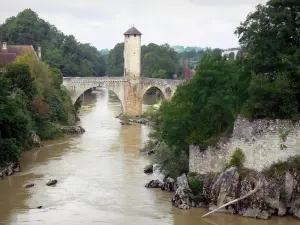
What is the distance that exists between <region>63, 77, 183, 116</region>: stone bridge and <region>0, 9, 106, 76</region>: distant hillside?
14537 mm

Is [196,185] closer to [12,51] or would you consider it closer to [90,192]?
[90,192]

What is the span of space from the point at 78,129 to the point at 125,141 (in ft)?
19.0

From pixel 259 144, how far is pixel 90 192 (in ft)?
31.5

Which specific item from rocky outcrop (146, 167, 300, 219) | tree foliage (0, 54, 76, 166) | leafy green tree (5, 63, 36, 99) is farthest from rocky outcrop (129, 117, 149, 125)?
rocky outcrop (146, 167, 300, 219)

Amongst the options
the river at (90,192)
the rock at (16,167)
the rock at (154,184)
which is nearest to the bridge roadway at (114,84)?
the river at (90,192)

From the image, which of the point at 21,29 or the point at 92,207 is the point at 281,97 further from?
the point at 21,29

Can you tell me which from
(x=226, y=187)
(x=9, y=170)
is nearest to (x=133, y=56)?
(x=9, y=170)

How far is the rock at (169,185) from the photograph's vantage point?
30.2 m

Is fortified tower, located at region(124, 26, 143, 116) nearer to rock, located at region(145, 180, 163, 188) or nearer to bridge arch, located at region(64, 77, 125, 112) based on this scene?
bridge arch, located at region(64, 77, 125, 112)

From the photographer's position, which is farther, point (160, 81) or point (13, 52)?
point (160, 81)

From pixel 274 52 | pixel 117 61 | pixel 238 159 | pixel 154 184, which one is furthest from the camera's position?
pixel 117 61

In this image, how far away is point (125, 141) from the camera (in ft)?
159

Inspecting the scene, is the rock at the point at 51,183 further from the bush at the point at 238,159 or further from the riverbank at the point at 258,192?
the bush at the point at 238,159

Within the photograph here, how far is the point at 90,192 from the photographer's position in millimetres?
30578
